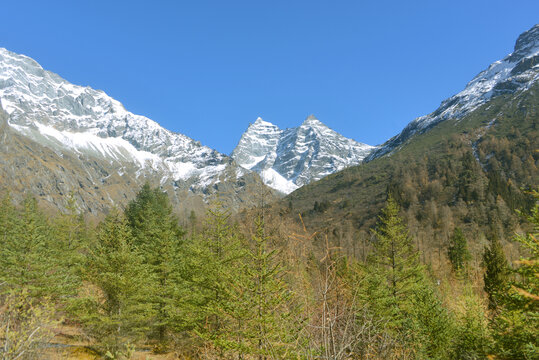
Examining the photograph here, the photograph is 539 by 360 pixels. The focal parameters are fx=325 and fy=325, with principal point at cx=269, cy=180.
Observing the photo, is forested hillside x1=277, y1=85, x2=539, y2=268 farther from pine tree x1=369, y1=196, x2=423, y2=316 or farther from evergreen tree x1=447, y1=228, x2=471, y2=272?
pine tree x1=369, y1=196, x2=423, y2=316

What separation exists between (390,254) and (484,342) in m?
7.36

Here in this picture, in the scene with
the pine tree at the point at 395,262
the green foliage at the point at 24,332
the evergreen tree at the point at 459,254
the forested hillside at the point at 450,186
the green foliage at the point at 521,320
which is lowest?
the green foliage at the point at 24,332

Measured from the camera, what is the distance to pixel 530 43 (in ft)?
655

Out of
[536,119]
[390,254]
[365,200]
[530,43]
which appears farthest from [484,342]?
[530,43]

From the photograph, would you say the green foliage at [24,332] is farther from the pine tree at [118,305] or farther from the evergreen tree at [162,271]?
the evergreen tree at [162,271]

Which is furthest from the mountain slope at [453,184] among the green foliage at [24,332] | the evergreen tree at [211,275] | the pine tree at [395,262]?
the green foliage at [24,332]

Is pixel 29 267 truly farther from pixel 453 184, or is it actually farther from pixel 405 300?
pixel 453 184

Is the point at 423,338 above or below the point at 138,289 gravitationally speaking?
below

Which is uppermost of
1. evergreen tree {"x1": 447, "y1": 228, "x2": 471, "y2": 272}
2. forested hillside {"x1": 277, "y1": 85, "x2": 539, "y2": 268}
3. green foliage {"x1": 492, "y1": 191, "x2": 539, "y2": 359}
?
forested hillside {"x1": 277, "y1": 85, "x2": 539, "y2": 268}

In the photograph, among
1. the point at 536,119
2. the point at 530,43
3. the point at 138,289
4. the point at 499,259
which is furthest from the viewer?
the point at 530,43

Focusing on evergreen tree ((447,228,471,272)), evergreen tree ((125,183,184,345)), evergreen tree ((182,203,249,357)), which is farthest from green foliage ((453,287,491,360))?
evergreen tree ((447,228,471,272))

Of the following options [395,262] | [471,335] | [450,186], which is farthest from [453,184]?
[471,335]

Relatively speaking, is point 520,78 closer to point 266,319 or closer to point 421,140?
point 421,140

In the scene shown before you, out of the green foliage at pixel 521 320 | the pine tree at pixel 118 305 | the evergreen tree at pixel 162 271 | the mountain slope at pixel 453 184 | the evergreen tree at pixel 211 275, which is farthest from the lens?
the mountain slope at pixel 453 184
